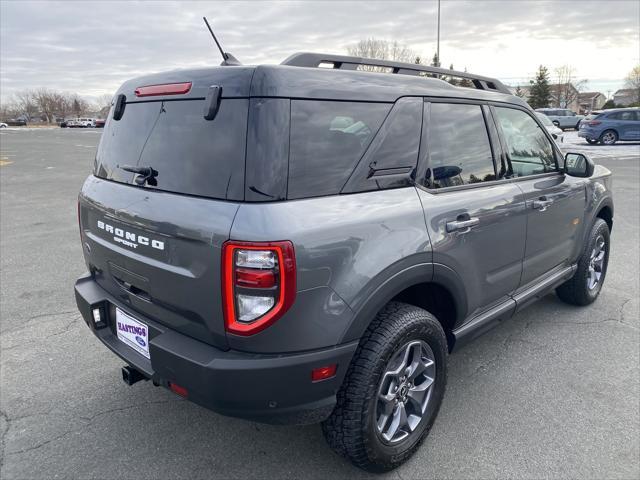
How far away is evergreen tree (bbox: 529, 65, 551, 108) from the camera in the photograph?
55.6 meters

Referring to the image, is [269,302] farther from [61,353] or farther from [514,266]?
[61,353]

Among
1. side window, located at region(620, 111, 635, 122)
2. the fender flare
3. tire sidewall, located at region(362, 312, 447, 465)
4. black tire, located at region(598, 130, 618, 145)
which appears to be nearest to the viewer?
the fender flare

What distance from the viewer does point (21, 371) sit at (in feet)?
10.8

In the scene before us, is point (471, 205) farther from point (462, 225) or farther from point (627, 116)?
point (627, 116)

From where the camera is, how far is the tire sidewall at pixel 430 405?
85.9 inches

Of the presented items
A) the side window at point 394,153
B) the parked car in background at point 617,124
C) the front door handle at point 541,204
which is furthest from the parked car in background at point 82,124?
the side window at point 394,153

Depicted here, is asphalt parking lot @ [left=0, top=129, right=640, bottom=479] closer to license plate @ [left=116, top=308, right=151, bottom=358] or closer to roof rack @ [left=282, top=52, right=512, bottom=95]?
license plate @ [left=116, top=308, right=151, bottom=358]

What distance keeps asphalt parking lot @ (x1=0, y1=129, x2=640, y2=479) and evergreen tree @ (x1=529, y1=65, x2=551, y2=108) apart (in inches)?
2336

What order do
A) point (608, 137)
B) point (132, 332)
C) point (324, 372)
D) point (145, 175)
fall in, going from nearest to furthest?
point (324, 372), point (145, 175), point (132, 332), point (608, 137)

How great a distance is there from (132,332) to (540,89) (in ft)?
206

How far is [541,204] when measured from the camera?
3.25 meters

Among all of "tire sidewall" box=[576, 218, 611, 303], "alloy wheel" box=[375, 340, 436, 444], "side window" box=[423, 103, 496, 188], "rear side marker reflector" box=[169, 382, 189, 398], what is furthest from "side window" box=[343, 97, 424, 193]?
"tire sidewall" box=[576, 218, 611, 303]

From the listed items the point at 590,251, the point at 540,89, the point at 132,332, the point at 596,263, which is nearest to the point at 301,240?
the point at 132,332

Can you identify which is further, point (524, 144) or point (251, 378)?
point (524, 144)
